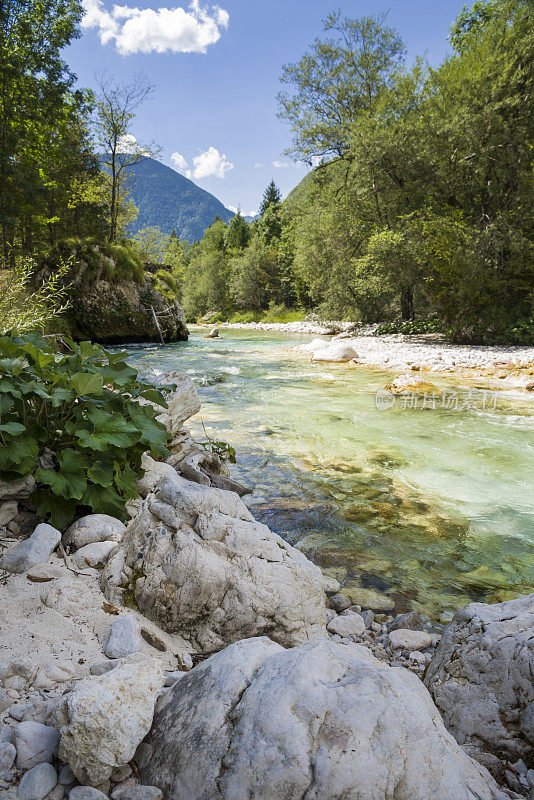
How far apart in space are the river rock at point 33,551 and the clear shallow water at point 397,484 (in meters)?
2.11

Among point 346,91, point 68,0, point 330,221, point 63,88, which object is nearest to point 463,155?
point 330,221

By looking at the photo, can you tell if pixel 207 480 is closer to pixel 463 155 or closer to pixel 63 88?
pixel 463 155

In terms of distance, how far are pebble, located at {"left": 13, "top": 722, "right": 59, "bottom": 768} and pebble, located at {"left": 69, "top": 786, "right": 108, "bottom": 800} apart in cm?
13

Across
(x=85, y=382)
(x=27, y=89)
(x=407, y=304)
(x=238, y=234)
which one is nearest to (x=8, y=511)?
(x=85, y=382)

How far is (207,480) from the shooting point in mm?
3859

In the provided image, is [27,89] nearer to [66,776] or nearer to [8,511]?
[8,511]

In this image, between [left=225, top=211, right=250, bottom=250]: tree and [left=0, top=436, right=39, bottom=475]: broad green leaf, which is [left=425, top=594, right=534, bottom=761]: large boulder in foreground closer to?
[left=0, top=436, right=39, bottom=475]: broad green leaf

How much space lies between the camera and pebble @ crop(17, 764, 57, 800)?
1100 mm

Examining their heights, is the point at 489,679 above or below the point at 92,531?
below

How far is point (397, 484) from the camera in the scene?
4977 mm

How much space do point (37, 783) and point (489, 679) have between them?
5.24ft

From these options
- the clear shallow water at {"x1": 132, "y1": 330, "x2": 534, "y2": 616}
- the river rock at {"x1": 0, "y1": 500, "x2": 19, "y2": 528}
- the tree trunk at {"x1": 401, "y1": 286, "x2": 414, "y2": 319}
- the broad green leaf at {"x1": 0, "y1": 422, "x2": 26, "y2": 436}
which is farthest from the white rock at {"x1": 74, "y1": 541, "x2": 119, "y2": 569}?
the tree trunk at {"x1": 401, "y1": 286, "x2": 414, "y2": 319}

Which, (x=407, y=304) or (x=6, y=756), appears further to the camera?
(x=407, y=304)

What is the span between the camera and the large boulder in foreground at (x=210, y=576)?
6.74 ft
